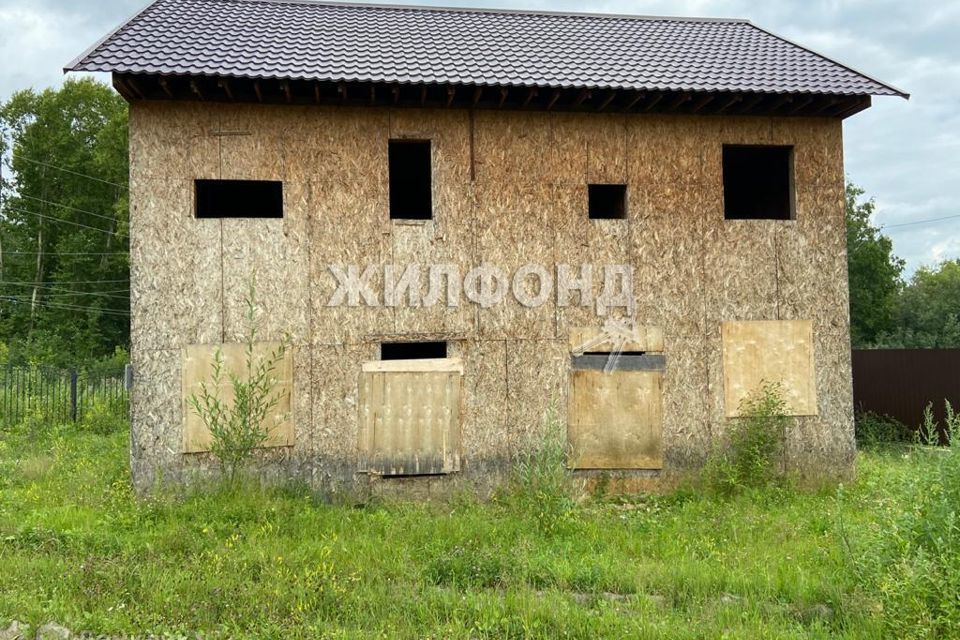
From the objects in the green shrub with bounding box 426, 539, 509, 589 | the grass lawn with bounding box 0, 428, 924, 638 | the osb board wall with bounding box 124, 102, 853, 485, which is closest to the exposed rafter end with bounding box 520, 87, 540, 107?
the osb board wall with bounding box 124, 102, 853, 485

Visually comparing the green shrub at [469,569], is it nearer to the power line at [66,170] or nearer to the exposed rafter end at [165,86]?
the exposed rafter end at [165,86]

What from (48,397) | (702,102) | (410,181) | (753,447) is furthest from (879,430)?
(48,397)

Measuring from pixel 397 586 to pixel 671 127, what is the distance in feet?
25.4

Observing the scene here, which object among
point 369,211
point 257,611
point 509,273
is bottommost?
point 257,611

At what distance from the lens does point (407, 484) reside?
902 centimetres

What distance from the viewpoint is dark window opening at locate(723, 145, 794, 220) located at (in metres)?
11.7

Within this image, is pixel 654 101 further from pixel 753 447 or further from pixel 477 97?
pixel 753 447

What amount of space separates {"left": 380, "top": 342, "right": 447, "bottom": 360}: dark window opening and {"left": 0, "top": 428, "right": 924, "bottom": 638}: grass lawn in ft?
8.32

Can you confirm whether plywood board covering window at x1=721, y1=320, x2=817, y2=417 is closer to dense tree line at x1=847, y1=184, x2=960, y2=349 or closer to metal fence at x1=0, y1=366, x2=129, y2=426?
metal fence at x1=0, y1=366, x2=129, y2=426

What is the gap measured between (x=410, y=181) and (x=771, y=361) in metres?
7.79

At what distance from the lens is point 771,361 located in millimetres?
9773

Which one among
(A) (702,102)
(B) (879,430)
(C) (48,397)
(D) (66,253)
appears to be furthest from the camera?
(D) (66,253)

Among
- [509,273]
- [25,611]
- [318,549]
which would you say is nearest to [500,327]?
[509,273]

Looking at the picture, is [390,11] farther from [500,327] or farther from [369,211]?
[500,327]
